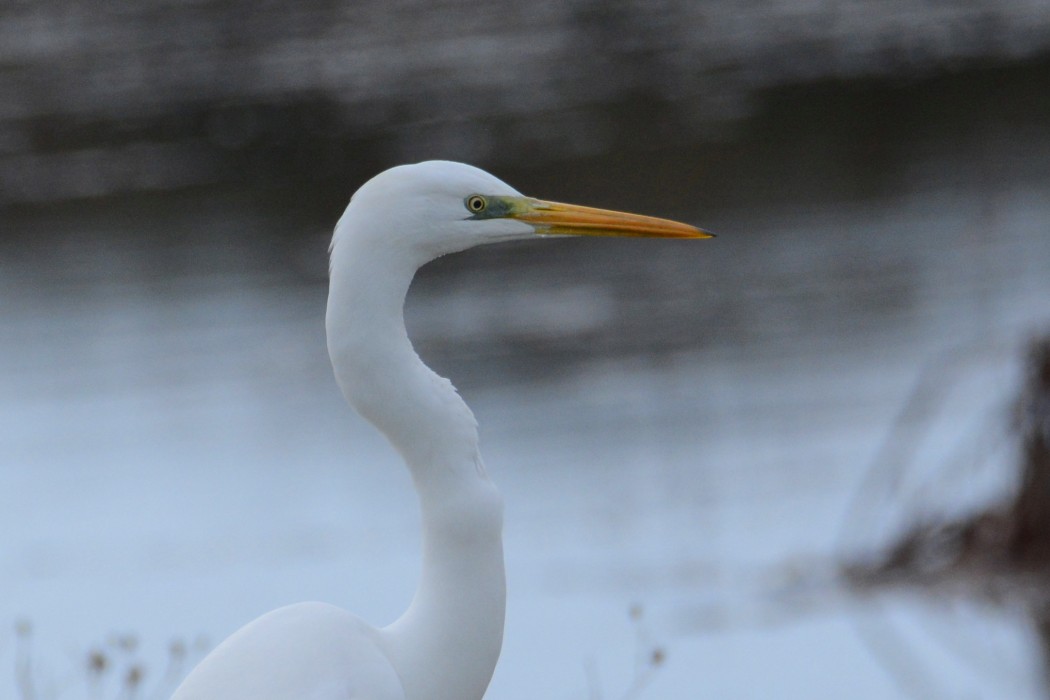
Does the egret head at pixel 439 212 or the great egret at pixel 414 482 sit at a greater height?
the egret head at pixel 439 212

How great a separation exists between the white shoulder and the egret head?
24.7 inches

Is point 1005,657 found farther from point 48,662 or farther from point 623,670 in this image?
point 48,662

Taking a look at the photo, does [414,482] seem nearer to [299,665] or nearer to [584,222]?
[299,665]

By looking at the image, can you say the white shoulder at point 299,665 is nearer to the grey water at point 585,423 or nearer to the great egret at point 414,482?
the great egret at point 414,482

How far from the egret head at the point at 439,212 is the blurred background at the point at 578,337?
38.9 inches

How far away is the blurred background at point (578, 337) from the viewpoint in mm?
6223

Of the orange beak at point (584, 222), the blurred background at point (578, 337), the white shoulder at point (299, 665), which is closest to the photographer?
the white shoulder at point (299, 665)

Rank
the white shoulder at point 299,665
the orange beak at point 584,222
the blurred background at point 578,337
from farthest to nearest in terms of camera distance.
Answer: the blurred background at point 578,337
the orange beak at point 584,222
the white shoulder at point 299,665

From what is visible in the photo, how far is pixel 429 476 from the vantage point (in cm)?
275

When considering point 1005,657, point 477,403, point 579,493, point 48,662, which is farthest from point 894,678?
point 477,403

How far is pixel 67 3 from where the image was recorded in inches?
700

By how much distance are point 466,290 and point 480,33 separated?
6929 mm

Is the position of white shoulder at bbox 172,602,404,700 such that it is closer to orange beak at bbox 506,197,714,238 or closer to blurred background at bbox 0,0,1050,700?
blurred background at bbox 0,0,1050,700

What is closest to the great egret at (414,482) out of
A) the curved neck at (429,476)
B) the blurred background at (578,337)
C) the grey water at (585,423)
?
the curved neck at (429,476)
